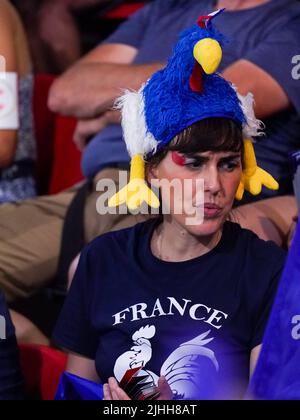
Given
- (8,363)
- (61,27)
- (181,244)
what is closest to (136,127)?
(181,244)

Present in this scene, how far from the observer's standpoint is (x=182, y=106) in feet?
4.03

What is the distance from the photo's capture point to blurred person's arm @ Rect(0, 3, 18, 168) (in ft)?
5.49

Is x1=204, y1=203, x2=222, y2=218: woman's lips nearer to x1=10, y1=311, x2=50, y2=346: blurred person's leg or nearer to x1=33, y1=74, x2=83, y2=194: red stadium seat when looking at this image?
x1=10, y1=311, x2=50, y2=346: blurred person's leg

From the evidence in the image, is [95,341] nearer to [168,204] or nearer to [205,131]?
[168,204]

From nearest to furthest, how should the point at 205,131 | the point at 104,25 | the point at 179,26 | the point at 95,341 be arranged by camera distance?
the point at 205,131 → the point at 95,341 → the point at 179,26 → the point at 104,25

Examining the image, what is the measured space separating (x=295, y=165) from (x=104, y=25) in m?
1.47

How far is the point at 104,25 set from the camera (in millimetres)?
2602

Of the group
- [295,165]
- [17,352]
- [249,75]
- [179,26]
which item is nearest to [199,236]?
[295,165]

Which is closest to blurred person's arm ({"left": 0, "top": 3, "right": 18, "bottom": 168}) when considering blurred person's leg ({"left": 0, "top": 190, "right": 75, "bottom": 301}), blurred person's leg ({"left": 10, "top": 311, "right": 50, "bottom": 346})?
blurred person's leg ({"left": 0, "top": 190, "right": 75, "bottom": 301})

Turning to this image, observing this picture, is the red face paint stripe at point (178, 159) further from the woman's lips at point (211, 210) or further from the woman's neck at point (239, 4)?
the woman's neck at point (239, 4)

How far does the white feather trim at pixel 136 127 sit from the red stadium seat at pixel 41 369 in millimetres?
464

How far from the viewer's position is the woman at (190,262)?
1236 mm

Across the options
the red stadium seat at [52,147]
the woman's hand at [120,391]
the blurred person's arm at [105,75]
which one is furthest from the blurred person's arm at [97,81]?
the woman's hand at [120,391]

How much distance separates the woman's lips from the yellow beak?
0.65ft
